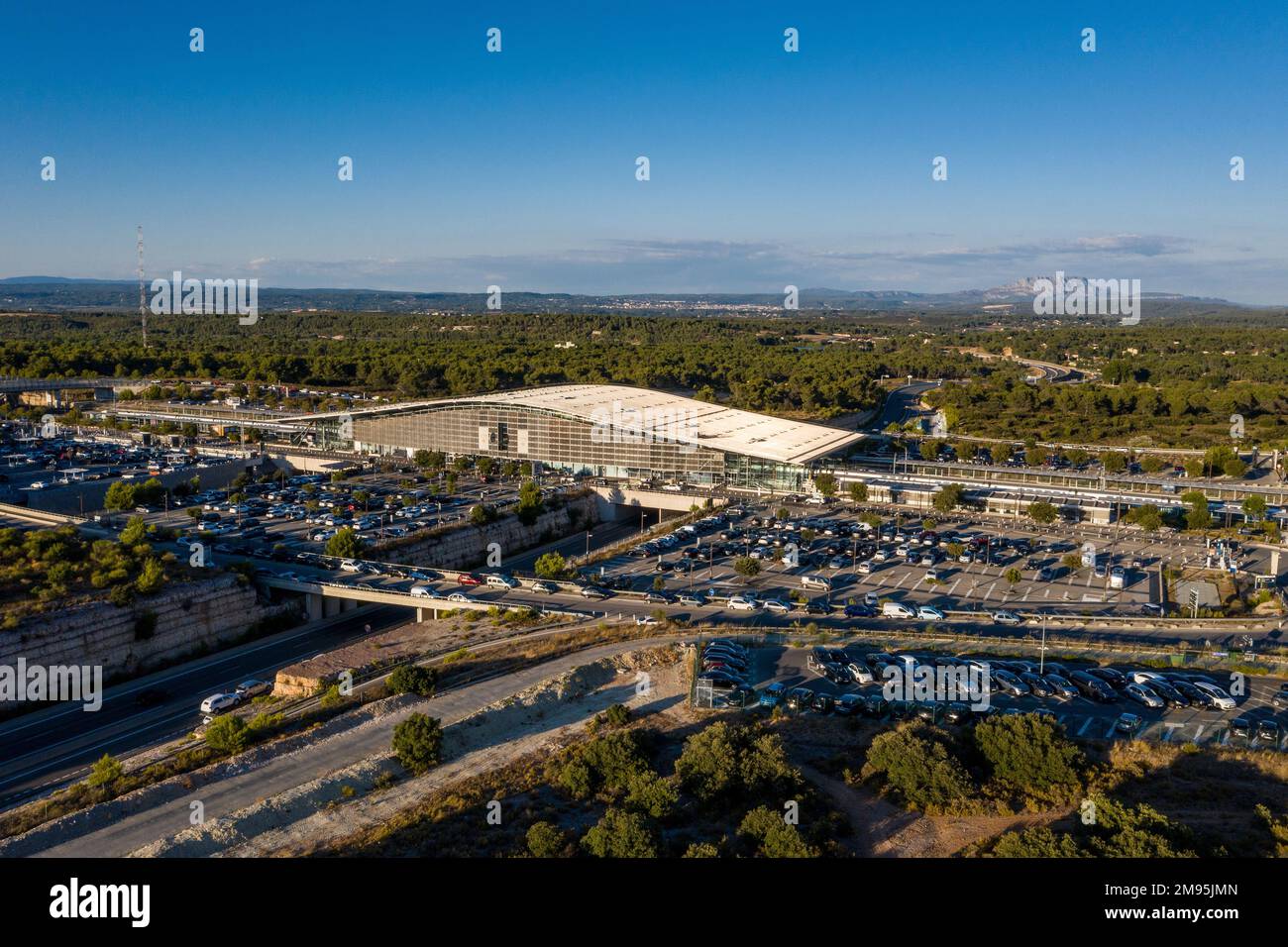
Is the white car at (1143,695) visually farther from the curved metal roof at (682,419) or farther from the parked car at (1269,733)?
the curved metal roof at (682,419)

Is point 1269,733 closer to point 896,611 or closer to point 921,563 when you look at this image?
point 896,611

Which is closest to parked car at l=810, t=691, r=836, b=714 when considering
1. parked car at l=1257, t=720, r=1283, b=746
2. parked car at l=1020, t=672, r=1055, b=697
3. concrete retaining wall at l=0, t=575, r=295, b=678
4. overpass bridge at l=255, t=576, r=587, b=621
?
parked car at l=1020, t=672, r=1055, b=697

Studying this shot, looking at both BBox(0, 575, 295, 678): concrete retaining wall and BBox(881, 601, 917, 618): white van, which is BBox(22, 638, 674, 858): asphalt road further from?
BBox(0, 575, 295, 678): concrete retaining wall

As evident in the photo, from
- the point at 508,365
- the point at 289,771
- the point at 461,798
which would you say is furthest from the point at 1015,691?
the point at 508,365

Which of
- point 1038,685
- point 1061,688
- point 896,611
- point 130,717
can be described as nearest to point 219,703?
point 130,717

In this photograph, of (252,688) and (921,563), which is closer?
(252,688)

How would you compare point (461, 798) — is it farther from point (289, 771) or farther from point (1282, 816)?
point (1282, 816)
